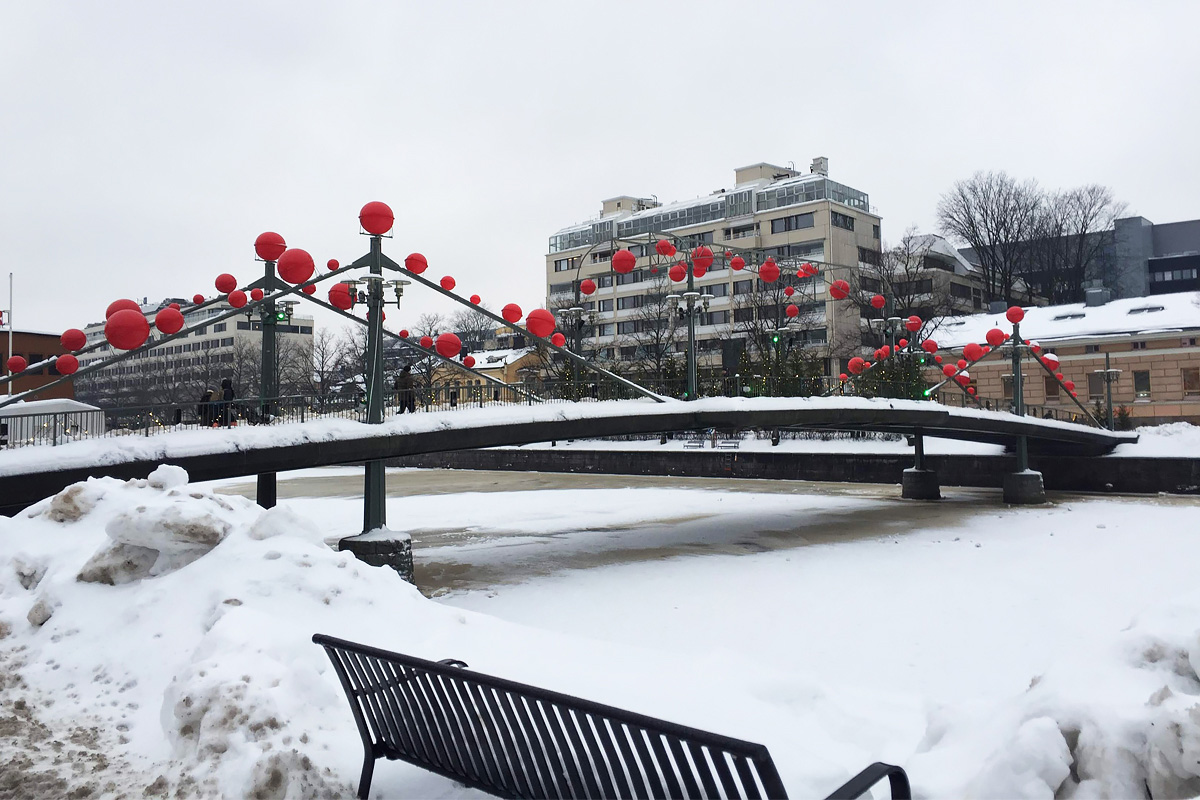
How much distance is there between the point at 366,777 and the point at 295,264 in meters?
8.83

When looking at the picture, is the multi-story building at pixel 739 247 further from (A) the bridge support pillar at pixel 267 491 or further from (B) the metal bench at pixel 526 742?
(B) the metal bench at pixel 526 742

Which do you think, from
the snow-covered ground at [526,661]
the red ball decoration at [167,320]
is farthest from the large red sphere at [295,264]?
the snow-covered ground at [526,661]

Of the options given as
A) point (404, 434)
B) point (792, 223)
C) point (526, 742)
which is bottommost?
point (526, 742)

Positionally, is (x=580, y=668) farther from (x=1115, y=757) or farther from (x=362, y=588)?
(x=1115, y=757)

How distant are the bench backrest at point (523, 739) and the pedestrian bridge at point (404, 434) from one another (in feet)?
29.9

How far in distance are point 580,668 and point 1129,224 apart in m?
86.8

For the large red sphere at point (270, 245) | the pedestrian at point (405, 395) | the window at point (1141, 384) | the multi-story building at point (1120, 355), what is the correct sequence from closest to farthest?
the large red sphere at point (270, 245) < the pedestrian at point (405, 395) < the multi-story building at point (1120, 355) < the window at point (1141, 384)

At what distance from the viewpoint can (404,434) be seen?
15.4m

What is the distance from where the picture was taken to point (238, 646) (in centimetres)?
541

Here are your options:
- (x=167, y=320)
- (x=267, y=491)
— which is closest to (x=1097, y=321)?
(x=267, y=491)

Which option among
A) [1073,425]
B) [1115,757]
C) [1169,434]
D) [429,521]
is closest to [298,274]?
[1115,757]

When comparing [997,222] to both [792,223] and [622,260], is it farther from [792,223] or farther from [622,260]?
[622,260]

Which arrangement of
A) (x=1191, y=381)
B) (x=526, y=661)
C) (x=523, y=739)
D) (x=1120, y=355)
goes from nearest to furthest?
1. (x=523, y=739)
2. (x=526, y=661)
3. (x=1191, y=381)
4. (x=1120, y=355)

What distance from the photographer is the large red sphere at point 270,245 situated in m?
13.6
